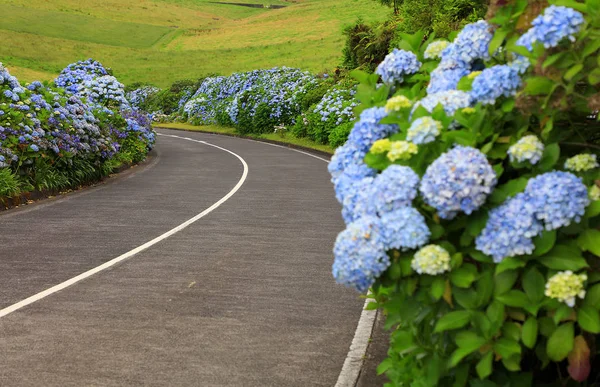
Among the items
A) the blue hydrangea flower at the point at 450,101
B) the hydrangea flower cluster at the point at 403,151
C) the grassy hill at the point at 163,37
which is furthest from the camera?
the grassy hill at the point at 163,37

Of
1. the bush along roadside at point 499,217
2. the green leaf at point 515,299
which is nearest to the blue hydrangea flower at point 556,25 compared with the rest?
the bush along roadside at point 499,217

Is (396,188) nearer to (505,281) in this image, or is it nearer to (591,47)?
(505,281)

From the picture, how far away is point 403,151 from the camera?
414 centimetres

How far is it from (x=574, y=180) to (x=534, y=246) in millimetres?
359

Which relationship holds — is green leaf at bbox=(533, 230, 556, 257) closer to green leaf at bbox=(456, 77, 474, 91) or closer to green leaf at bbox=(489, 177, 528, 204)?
green leaf at bbox=(489, 177, 528, 204)

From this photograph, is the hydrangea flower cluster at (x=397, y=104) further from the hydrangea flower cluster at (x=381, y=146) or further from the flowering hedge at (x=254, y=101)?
the flowering hedge at (x=254, y=101)

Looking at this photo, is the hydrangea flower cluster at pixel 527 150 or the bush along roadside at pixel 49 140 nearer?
the hydrangea flower cluster at pixel 527 150

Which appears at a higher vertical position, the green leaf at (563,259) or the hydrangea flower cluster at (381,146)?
the hydrangea flower cluster at (381,146)

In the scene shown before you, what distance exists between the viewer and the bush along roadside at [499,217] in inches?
147

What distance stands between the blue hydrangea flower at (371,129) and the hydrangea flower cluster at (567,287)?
1390 millimetres

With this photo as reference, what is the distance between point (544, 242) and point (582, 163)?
0.48 metres

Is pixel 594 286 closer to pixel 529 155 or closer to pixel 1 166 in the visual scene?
pixel 529 155

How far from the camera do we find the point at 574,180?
3781 mm

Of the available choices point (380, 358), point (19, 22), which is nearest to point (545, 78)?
point (380, 358)
